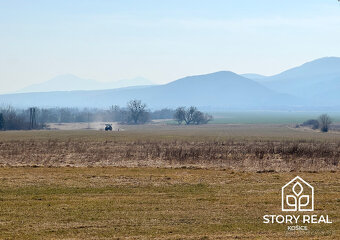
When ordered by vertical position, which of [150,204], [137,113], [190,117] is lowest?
[150,204]

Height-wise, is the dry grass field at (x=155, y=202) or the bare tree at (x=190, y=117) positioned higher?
the bare tree at (x=190, y=117)

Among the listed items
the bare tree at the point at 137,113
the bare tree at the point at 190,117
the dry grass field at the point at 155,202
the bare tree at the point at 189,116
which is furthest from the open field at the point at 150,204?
the bare tree at the point at 137,113

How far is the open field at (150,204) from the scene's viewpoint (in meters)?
15.5

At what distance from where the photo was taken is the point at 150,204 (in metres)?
19.8

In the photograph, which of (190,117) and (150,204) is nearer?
(150,204)

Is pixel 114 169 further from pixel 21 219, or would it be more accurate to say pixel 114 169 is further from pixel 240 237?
pixel 240 237

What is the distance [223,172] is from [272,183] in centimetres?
→ 520

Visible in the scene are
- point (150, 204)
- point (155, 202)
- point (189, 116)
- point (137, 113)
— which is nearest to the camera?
point (150, 204)

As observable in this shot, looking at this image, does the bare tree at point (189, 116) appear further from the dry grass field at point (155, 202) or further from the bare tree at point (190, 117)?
the dry grass field at point (155, 202)

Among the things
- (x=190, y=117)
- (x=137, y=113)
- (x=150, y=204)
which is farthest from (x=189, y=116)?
(x=150, y=204)

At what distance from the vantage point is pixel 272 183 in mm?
25172

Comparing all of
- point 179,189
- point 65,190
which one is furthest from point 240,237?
point 65,190

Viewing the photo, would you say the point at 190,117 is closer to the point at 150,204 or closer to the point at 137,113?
the point at 137,113

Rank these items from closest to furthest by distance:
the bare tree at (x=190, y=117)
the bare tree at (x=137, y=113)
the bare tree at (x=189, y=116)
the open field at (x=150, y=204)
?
1. the open field at (x=150, y=204)
2. the bare tree at (x=190, y=117)
3. the bare tree at (x=189, y=116)
4. the bare tree at (x=137, y=113)
